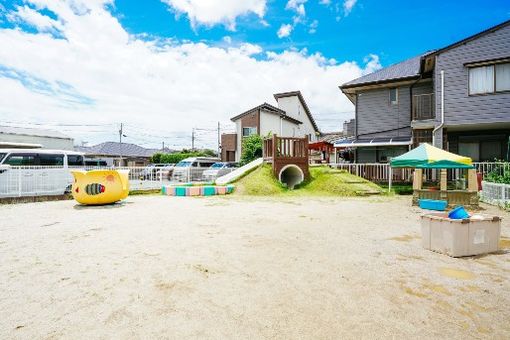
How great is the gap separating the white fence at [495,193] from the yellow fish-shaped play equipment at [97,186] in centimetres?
1320

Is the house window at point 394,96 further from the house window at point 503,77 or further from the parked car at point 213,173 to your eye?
the parked car at point 213,173

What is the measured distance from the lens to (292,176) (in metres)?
17.4

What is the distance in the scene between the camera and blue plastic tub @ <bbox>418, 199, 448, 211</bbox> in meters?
9.55

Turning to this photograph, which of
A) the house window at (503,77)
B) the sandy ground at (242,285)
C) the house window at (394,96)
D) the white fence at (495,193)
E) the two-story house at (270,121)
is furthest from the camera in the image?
the two-story house at (270,121)

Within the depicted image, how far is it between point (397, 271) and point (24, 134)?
48171 mm

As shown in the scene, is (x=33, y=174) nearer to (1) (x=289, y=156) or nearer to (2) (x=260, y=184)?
(2) (x=260, y=184)

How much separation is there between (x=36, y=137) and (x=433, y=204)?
4802 centimetres

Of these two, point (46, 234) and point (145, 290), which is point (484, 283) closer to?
point (145, 290)

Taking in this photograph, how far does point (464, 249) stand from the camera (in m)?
4.66

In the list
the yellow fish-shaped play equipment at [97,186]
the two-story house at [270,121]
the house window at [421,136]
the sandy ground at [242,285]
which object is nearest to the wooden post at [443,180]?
the sandy ground at [242,285]

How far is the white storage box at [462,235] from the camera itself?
182 inches

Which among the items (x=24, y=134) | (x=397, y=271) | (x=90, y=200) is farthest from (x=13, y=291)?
(x=24, y=134)

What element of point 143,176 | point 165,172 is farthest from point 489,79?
point 143,176

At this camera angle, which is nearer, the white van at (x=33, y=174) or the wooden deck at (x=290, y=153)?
the white van at (x=33, y=174)
